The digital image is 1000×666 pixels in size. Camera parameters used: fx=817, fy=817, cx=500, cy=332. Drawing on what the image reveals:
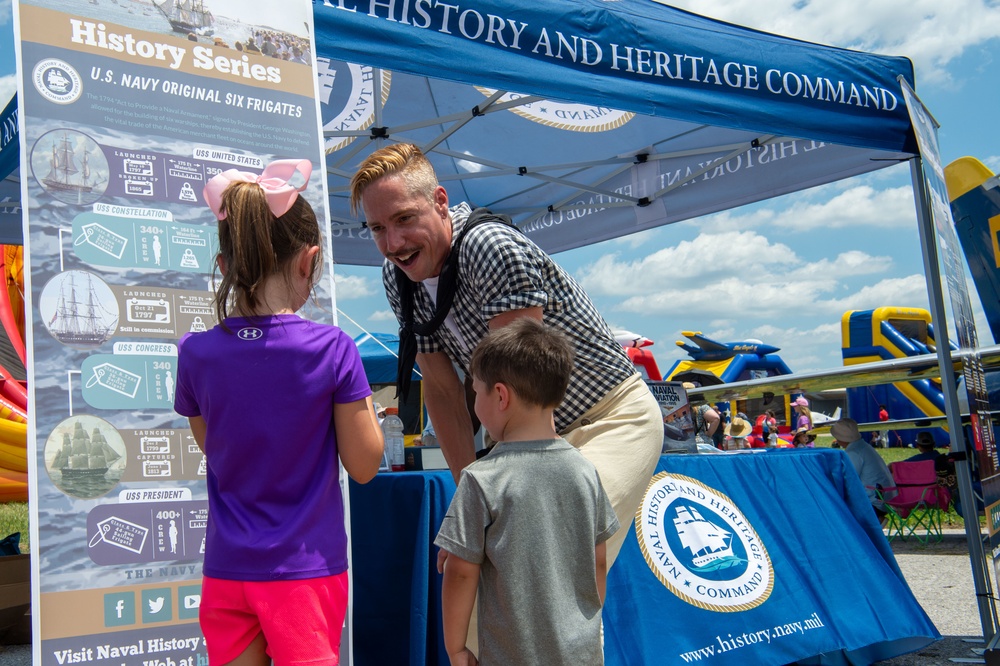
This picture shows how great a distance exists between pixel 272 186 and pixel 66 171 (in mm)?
855

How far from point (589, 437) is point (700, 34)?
2383 millimetres

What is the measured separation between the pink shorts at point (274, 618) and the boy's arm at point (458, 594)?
0.77 ft

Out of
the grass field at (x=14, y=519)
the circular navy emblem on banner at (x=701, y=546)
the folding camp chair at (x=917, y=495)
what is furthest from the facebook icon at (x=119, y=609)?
the folding camp chair at (x=917, y=495)

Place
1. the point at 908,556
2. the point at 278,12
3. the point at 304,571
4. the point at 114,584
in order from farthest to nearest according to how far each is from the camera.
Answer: the point at 908,556 → the point at 278,12 → the point at 114,584 → the point at 304,571

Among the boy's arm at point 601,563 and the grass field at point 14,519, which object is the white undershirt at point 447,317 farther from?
the grass field at point 14,519

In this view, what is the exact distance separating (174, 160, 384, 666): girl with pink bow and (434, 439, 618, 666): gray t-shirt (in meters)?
0.26

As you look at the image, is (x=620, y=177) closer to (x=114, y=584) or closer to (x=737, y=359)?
(x=114, y=584)

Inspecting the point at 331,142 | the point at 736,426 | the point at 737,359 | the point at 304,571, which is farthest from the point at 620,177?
the point at 737,359

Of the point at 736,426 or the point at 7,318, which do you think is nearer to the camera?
the point at 736,426

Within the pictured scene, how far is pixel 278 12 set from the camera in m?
2.53

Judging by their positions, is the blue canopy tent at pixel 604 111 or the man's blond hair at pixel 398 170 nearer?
the man's blond hair at pixel 398 170

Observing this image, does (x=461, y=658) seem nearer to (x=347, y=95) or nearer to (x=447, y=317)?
(x=447, y=317)

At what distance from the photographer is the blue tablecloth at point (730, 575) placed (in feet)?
8.90

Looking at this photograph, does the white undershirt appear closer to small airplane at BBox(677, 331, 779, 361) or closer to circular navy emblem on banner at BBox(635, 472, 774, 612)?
circular navy emblem on banner at BBox(635, 472, 774, 612)
